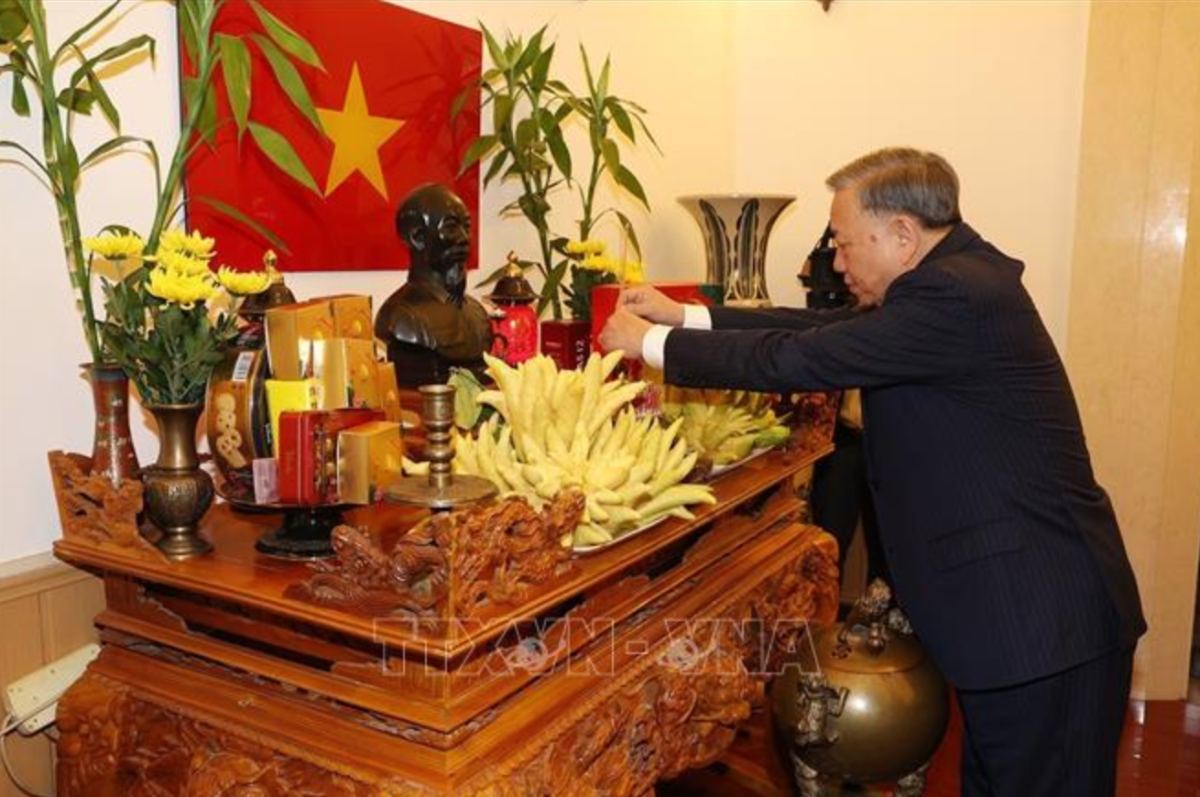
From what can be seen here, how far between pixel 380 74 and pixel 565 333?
0.68 meters

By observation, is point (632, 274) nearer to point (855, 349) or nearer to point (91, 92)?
point (855, 349)

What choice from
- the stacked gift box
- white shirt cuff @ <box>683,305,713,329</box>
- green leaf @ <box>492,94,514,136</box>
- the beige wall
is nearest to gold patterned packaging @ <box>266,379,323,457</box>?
the stacked gift box

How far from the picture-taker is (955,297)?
65.8 inches

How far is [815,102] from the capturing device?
3.86m

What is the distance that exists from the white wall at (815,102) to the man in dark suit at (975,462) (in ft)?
3.36

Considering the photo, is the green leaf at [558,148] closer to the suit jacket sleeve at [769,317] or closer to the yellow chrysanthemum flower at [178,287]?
the suit jacket sleeve at [769,317]

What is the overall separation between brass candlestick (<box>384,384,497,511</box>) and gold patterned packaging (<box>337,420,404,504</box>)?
0.16 ft

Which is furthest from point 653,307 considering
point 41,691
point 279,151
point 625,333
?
point 41,691

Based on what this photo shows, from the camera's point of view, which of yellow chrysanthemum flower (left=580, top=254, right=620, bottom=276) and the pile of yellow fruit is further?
yellow chrysanthemum flower (left=580, top=254, right=620, bottom=276)

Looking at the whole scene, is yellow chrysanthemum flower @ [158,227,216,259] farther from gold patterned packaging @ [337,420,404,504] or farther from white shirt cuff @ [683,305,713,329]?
white shirt cuff @ [683,305,713,329]

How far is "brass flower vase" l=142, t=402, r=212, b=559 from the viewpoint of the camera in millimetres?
1368

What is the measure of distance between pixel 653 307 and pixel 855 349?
501mm

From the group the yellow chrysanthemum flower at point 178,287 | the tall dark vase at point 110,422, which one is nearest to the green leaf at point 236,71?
the yellow chrysanthemum flower at point 178,287

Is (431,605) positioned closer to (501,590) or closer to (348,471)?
(501,590)
